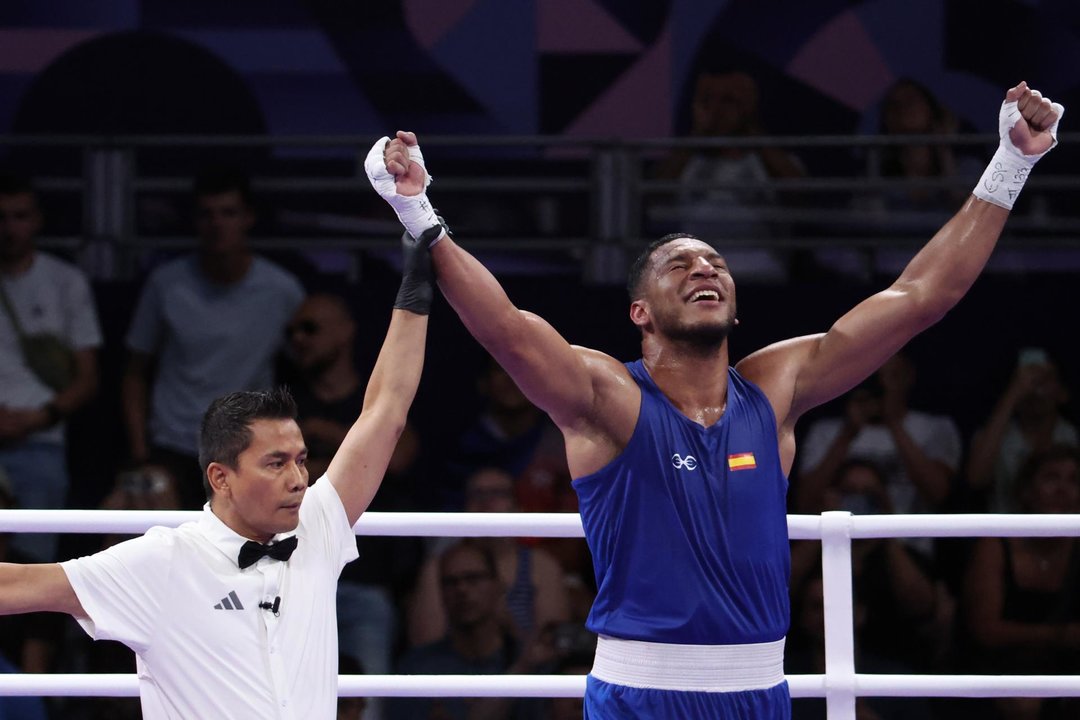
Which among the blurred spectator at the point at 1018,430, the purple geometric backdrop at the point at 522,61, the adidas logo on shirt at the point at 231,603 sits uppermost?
the purple geometric backdrop at the point at 522,61

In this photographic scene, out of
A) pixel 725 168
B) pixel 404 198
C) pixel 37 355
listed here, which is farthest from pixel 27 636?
pixel 725 168

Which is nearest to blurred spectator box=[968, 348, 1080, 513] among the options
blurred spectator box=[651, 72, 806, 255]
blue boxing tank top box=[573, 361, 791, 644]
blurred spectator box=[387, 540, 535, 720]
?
blurred spectator box=[651, 72, 806, 255]

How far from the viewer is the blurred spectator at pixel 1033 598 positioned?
205 inches

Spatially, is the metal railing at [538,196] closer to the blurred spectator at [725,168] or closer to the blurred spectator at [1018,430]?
the blurred spectator at [725,168]

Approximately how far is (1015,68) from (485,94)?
2.76 meters

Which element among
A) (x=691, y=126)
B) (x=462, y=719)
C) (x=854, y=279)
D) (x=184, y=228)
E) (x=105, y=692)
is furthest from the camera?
(x=691, y=126)

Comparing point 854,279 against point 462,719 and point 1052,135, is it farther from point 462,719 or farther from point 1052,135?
point 1052,135

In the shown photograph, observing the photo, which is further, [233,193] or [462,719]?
[233,193]

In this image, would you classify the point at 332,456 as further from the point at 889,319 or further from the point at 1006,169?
the point at 1006,169

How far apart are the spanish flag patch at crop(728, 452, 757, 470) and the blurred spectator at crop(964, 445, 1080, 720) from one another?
2.49 metres

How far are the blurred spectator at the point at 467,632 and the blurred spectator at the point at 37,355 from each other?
1534 mm

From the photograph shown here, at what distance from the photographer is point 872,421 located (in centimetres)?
575

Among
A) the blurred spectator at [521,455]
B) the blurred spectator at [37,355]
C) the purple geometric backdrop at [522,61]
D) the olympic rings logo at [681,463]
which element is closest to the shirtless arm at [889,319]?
the olympic rings logo at [681,463]

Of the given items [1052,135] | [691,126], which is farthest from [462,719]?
[691,126]
